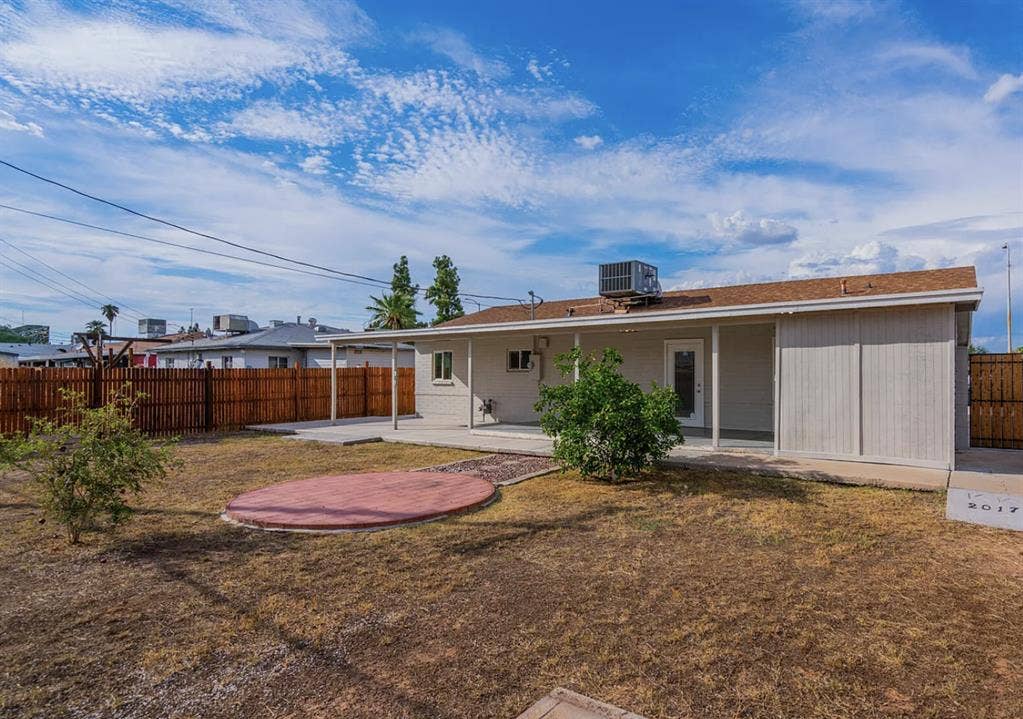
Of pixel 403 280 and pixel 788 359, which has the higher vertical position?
pixel 403 280

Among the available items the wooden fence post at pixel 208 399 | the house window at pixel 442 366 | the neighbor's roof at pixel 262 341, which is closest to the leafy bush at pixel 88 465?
the wooden fence post at pixel 208 399

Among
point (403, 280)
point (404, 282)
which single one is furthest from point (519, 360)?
point (403, 280)

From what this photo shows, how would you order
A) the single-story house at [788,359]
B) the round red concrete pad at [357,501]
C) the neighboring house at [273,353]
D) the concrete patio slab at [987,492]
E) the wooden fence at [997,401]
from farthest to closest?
the neighboring house at [273,353] → the wooden fence at [997,401] → the single-story house at [788,359] → the concrete patio slab at [987,492] → the round red concrete pad at [357,501]

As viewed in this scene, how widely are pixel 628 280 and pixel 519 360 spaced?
3782 mm

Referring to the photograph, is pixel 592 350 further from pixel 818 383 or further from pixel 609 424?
pixel 609 424

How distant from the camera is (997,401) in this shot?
36.9ft

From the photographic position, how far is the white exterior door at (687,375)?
1294 centimetres

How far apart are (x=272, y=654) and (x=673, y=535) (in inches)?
142

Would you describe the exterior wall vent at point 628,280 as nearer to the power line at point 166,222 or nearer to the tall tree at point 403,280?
the power line at point 166,222

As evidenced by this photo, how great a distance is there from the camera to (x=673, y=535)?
17.2ft

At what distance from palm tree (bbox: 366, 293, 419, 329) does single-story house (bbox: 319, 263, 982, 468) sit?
20040 mm

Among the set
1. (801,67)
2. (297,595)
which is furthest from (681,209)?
(297,595)

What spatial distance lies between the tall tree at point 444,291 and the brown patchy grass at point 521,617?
101ft

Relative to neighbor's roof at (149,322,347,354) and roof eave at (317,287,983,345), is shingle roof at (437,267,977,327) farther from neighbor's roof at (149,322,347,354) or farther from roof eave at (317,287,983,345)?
neighbor's roof at (149,322,347,354)
